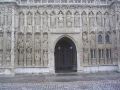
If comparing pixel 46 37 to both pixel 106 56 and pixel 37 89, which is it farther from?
pixel 37 89

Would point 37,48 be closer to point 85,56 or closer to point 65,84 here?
point 85,56

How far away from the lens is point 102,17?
2322cm

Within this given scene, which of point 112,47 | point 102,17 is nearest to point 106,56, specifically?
point 112,47

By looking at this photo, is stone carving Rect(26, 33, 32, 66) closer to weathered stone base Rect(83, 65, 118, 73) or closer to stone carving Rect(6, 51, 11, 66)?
stone carving Rect(6, 51, 11, 66)

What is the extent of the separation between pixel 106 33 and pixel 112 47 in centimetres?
184

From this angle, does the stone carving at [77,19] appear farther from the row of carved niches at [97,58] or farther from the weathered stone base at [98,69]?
the weathered stone base at [98,69]

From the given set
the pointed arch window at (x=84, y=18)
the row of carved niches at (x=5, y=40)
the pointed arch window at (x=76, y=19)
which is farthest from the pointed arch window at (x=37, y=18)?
the pointed arch window at (x=84, y=18)

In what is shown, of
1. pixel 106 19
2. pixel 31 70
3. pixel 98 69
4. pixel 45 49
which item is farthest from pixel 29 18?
pixel 98 69

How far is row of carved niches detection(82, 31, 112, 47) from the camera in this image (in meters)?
22.8

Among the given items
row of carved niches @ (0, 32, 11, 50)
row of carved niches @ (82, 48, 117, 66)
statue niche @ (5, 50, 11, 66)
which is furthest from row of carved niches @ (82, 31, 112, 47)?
statue niche @ (5, 50, 11, 66)

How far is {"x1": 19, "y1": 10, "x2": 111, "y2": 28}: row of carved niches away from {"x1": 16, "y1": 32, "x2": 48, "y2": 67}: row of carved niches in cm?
143

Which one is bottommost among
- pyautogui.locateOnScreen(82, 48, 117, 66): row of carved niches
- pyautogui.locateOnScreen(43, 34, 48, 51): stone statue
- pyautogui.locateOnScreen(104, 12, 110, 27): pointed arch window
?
pyautogui.locateOnScreen(82, 48, 117, 66): row of carved niches

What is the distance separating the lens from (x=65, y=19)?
906 inches

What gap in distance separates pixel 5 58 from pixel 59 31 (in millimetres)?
6928
